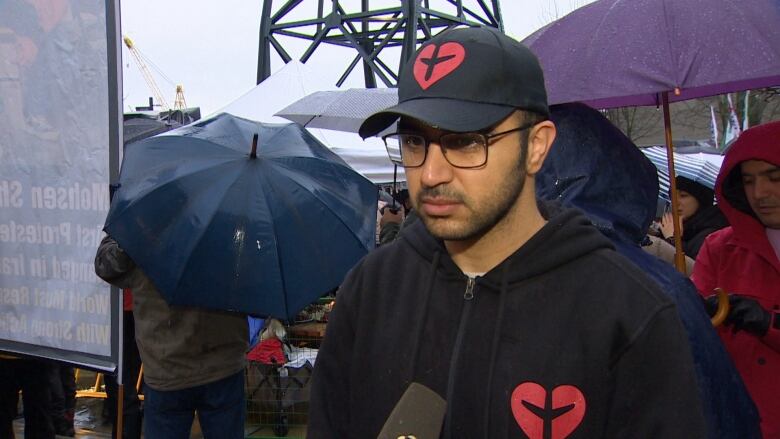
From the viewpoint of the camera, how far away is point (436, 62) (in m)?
1.58

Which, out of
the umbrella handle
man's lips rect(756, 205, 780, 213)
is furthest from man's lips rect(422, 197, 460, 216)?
man's lips rect(756, 205, 780, 213)

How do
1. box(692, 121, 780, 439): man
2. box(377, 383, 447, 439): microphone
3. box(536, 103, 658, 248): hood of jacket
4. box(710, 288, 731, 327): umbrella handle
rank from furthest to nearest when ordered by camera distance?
box(692, 121, 780, 439): man, box(710, 288, 731, 327): umbrella handle, box(536, 103, 658, 248): hood of jacket, box(377, 383, 447, 439): microphone

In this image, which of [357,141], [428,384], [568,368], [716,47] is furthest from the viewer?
[357,141]

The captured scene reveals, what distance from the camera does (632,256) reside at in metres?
1.83

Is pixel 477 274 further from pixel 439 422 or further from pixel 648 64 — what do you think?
pixel 648 64

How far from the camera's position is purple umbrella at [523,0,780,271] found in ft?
7.38

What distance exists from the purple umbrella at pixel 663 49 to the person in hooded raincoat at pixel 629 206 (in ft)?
0.94

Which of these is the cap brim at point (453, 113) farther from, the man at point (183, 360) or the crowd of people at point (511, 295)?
the man at point (183, 360)

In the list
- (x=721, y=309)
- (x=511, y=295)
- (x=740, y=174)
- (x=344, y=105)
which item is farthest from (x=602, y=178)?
(x=344, y=105)

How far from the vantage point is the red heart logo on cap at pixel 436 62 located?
155 centimetres

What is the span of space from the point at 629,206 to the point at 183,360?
2.61 metres

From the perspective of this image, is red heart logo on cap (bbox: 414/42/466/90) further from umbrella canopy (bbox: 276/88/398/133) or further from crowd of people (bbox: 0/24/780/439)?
umbrella canopy (bbox: 276/88/398/133)

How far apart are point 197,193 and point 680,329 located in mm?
2392

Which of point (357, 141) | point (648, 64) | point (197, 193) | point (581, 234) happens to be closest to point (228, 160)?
point (197, 193)
